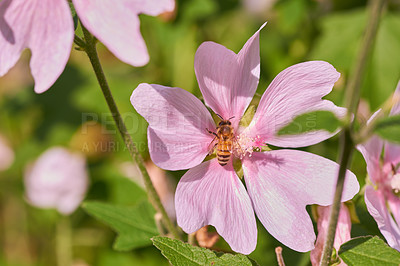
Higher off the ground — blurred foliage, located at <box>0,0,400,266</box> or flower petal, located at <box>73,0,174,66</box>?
flower petal, located at <box>73,0,174,66</box>

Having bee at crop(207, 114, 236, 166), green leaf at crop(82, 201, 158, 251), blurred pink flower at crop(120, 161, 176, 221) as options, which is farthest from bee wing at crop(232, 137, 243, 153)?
blurred pink flower at crop(120, 161, 176, 221)

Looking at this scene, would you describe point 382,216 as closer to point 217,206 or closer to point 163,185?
point 217,206

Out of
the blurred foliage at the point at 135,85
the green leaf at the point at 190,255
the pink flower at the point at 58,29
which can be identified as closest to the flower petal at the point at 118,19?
the pink flower at the point at 58,29

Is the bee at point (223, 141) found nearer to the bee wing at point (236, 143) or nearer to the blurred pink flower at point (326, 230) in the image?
the bee wing at point (236, 143)

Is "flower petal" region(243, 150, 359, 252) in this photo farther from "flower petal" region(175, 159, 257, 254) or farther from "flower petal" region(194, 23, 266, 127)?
"flower petal" region(194, 23, 266, 127)

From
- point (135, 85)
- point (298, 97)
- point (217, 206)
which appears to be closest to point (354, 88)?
point (298, 97)

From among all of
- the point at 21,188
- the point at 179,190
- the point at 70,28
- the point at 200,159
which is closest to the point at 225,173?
the point at 200,159
